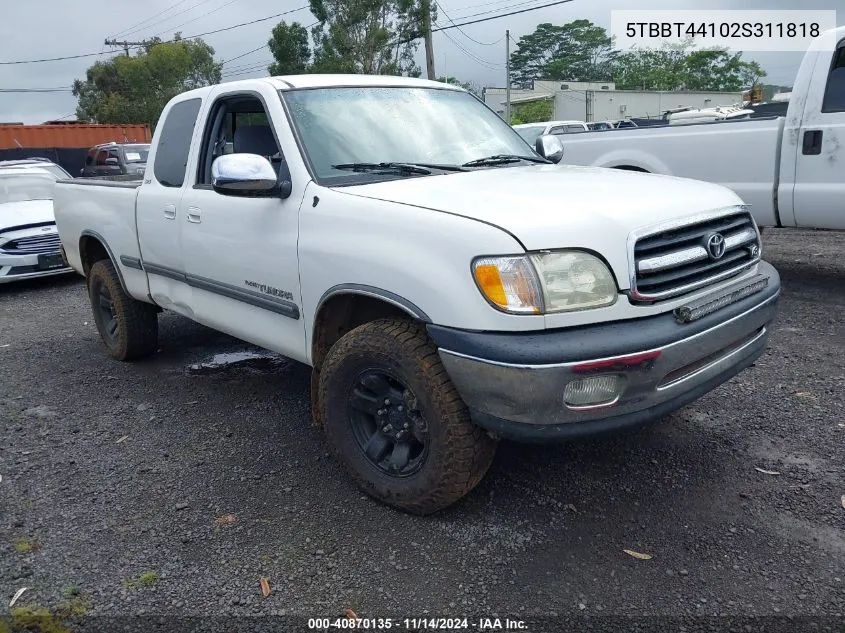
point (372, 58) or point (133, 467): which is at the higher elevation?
point (372, 58)

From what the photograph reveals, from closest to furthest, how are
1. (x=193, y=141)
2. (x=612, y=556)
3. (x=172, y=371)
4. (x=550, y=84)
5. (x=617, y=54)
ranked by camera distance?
1. (x=612, y=556)
2. (x=193, y=141)
3. (x=172, y=371)
4. (x=550, y=84)
5. (x=617, y=54)

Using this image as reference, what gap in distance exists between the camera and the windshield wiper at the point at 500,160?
3.81 meters

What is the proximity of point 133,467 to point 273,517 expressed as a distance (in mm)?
995

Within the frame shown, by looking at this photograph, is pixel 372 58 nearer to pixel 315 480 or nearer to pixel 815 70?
pixel 815 70

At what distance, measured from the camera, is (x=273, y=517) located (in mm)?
3266

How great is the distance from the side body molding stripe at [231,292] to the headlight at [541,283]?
3.86ft

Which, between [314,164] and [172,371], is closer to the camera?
[314,164]

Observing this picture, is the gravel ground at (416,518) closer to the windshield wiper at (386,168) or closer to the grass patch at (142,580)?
the grass patch at (142,580)

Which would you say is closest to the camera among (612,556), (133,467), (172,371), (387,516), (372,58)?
(612,556)

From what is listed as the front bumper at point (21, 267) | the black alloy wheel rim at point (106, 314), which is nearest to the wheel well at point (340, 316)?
the black alloy wheel rim at point (106, 314)

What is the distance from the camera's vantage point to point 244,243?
148 inches

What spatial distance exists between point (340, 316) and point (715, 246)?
64.3 inches

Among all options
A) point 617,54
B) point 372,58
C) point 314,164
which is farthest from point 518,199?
point 617,54

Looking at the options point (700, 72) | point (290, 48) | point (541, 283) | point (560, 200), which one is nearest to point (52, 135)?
point (290, 48)
